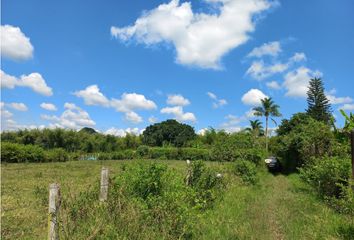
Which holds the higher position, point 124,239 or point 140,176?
point 140,176

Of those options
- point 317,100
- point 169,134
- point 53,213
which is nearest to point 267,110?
point 317,100

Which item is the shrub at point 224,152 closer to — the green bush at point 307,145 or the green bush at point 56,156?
the green bush at point 307,145

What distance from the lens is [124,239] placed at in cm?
535

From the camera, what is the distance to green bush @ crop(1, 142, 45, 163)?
39.5 m

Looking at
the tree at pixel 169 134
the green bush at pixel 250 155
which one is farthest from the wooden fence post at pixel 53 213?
the tree at pixel 169 134

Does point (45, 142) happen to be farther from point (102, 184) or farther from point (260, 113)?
point (102, 184)

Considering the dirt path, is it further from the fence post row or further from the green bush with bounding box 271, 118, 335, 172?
the green bush with bounding box 271, 118, 335, 172

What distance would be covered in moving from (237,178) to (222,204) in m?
6.75

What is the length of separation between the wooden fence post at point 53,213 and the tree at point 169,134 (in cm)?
7396

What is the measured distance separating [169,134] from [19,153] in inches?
1730

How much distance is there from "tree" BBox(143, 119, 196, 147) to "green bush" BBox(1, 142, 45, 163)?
125 feet

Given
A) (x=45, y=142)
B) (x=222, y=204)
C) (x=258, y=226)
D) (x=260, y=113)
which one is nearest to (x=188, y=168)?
(x=222, y=204)

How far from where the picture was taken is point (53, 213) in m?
5.04

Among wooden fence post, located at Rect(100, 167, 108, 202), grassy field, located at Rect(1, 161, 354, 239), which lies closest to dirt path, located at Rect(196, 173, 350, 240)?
grassy field, located at Rect(1, 161, 354, 239)
